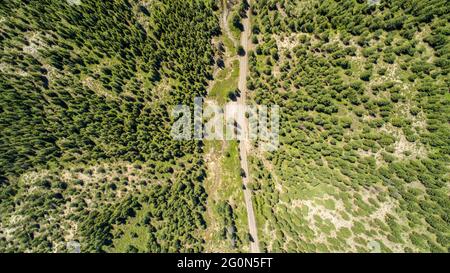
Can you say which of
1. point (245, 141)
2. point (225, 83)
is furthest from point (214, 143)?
point (225, 83)

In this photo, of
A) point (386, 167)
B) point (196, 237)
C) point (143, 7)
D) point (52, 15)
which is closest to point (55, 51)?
point (52, 15)

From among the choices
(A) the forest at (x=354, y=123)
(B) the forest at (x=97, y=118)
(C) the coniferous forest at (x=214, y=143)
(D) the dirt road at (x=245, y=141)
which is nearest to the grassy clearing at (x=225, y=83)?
(C) the coniferous forest at (x=214, y=143)

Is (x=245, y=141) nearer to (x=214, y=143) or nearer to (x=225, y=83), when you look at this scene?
(x=214, y=143)

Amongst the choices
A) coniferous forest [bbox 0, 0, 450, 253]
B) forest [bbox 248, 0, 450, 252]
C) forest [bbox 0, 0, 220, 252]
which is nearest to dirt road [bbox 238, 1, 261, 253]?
coniferous forest [bbox 0, 0, 450, 253]

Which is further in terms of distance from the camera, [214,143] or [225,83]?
[214,143]

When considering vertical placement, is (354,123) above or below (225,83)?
below

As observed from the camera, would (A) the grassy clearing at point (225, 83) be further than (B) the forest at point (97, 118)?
Yes

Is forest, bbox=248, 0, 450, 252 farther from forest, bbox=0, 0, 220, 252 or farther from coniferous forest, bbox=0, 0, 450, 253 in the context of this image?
forest, bbox=0, 0, 220, 252

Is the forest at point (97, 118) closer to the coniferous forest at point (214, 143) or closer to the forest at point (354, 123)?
the coniferous forest at point (214, 143)
